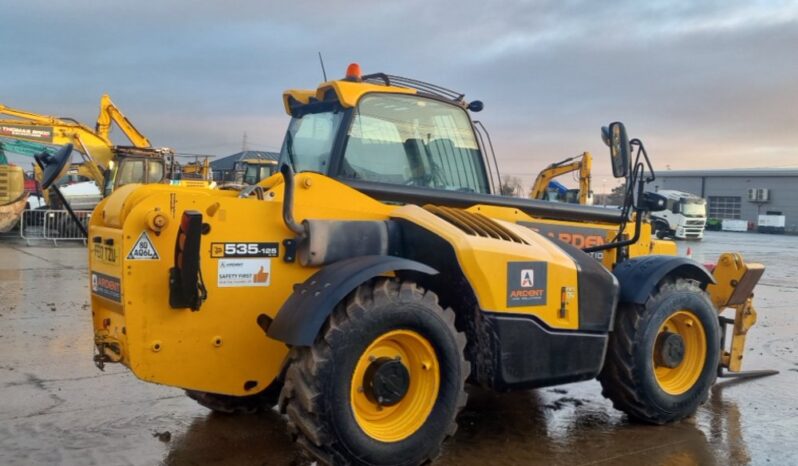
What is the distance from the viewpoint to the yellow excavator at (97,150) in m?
21.4

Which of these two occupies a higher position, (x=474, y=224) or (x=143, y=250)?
(x=474, y=224)

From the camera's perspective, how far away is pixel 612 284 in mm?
5020

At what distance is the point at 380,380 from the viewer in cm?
400

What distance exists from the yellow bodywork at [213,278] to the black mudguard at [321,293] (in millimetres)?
284

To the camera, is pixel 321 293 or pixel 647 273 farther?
pixel 647 273

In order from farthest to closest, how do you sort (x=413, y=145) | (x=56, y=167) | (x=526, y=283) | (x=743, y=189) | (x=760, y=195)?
(x=743, y=189) → (x=760, y=195) → (x=413, y=145) → (x=526, y=283) → (x=56, y=167)

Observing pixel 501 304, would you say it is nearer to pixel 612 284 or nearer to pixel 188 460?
pixel 612 284

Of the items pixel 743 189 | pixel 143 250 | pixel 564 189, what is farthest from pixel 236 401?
pixel 743 189

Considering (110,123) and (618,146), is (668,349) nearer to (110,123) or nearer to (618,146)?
(618,146)

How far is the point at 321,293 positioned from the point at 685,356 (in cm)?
323

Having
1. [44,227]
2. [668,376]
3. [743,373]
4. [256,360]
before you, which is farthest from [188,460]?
[44,227]

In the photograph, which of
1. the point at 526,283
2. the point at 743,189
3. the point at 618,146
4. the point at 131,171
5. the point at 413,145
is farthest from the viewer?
the point at 743,189

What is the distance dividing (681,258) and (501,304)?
1.87m

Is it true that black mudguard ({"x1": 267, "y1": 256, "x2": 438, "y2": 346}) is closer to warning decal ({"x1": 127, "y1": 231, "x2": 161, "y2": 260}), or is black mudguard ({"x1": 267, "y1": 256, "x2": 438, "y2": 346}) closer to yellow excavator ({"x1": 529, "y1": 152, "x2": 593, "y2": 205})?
warning decal ({"x1": 127, "y1": 231, "x2": 161, "y2": 260})
